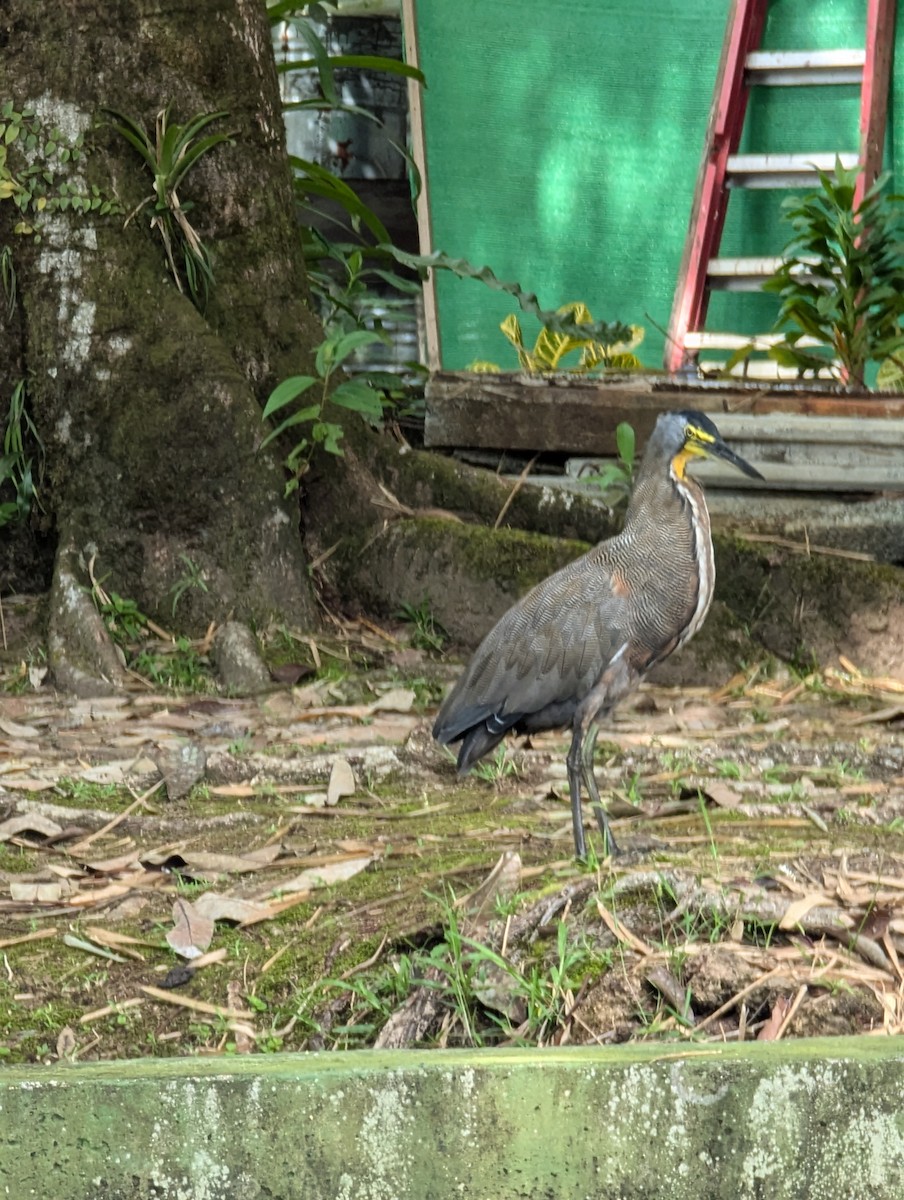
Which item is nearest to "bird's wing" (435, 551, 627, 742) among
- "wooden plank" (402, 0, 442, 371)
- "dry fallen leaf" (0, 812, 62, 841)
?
"dry fallen leaf" (0, 812, 62, 841)

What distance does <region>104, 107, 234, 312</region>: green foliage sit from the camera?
5.28 meters

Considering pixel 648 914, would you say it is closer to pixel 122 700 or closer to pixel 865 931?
pixel 865 931

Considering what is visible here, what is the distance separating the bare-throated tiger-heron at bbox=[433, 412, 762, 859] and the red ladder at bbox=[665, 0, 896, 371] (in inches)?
133

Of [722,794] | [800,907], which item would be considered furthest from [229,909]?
[722,794]

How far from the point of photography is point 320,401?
5.37 m

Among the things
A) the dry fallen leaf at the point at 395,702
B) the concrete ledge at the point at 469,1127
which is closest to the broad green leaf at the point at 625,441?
the dry fallen leaf at the point at 395,702

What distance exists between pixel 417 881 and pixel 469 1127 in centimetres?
133

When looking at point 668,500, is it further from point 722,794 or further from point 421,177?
point 421,177

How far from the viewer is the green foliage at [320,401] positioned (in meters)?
5.16

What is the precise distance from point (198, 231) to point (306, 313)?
1.50 feet

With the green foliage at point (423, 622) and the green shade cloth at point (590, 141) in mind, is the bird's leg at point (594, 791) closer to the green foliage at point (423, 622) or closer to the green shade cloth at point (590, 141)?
the green foliage at point (423, 622)

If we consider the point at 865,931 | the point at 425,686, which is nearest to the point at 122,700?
the point at 425,686

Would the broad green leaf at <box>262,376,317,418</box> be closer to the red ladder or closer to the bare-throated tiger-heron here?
the bare-throated tiger-heron

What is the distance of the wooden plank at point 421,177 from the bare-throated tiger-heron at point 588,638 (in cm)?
338
